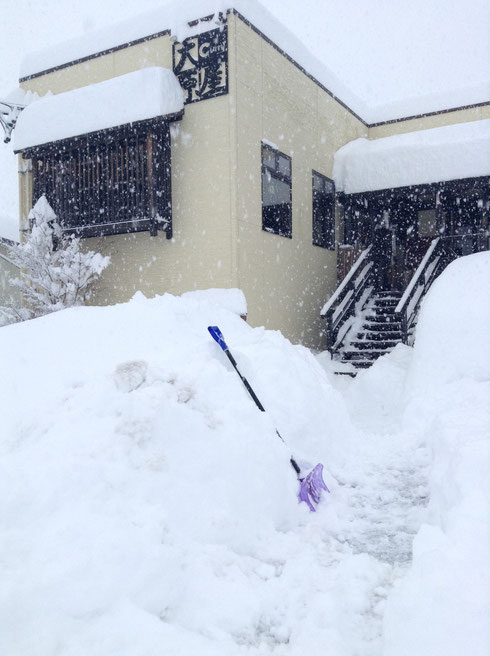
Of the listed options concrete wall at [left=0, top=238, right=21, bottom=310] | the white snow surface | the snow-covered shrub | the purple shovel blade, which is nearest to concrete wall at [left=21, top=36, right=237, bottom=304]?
the snow-covered shrub

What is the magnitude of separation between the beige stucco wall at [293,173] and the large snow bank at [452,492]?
3.45 meters

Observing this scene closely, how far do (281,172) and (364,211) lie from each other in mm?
4108

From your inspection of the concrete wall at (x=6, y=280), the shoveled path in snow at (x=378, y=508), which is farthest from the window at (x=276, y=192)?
the concrete wall at (x=6, y=280)

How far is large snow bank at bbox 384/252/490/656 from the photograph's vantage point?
2.12 m

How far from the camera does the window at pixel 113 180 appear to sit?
9.50 meters

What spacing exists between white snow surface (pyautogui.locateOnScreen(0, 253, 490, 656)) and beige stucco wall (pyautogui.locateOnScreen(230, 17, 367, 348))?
418 centimetres

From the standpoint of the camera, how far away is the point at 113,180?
995 centimetres

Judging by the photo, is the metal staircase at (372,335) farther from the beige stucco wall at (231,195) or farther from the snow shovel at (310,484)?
the snow shovel at (310,484)

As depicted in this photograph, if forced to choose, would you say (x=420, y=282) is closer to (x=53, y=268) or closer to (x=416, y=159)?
(x=416, y=159)

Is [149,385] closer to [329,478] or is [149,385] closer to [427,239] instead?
[329,478]

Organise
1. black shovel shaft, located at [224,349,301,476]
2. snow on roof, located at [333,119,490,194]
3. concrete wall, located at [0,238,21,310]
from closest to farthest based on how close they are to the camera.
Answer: black shovel shaft, located at [224,349,301,476] < snow on roof, located at [333,119,490,194] < concrete wall, located at [0,238,21,310]

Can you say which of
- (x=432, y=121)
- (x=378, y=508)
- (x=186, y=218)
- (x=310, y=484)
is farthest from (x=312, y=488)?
(x=432, y=121)

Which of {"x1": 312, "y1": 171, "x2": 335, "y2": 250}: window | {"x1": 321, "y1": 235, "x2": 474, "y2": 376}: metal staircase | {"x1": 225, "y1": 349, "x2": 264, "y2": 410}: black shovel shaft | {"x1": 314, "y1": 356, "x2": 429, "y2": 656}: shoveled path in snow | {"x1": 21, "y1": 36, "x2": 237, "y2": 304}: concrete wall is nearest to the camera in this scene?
{"x1": 314, "y1": 356, "x2": 429, "y2": 656}: shoveled path in snow

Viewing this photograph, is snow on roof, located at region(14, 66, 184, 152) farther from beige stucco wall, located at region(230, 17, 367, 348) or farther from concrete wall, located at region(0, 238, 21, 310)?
concrete wall, located at region(0, 238, 21, 310)
